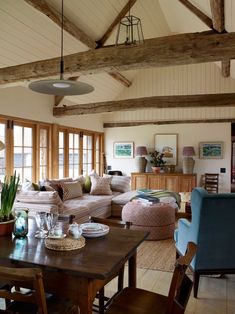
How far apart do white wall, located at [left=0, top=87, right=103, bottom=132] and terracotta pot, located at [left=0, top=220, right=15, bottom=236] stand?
3733mm

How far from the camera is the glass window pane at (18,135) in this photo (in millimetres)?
5918

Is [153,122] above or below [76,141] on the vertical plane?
above

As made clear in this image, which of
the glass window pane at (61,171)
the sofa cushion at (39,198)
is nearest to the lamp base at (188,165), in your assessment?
the glass window pane at (61,171)

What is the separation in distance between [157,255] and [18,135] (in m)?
3.67

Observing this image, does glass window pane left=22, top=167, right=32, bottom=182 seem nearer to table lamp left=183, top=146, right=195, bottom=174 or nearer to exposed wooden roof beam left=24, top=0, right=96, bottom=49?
exposed wooden roof beam left=24, top=0, right=96, bottom=49

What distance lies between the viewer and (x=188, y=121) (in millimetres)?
8805

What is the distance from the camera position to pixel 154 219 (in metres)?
4.74

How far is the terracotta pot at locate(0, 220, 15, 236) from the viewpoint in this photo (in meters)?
2.16

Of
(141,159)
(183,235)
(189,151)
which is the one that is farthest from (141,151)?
(183,235)

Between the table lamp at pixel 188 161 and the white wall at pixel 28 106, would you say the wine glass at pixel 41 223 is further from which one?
the table lamp at pixel 188 161

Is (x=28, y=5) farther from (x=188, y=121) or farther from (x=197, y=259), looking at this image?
(x=188, y=121)

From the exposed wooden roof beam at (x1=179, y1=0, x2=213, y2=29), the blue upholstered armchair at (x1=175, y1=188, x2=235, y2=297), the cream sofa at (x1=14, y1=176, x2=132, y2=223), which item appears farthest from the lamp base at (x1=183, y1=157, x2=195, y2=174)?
the blue upholstered armchair at (x1=175, y1=188, x2=235, y2=297)

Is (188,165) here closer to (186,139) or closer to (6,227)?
(186,139)

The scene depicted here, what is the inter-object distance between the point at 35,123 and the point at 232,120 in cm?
540
